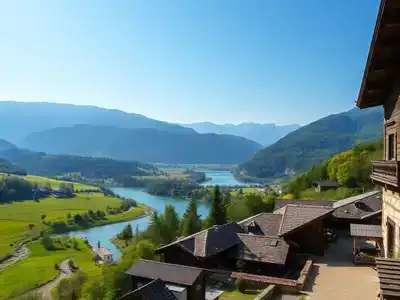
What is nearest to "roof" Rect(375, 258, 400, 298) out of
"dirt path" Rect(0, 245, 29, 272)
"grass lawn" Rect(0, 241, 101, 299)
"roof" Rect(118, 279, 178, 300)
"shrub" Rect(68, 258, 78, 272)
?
"roof" Rect(118, 279, 178, 300)

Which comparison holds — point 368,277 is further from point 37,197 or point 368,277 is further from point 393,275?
point 37,197

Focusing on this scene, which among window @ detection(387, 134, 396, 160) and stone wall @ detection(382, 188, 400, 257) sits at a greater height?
window @ detection(387, 134, 396, 160)

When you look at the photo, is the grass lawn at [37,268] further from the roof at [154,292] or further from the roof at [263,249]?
the roof at [154,292]

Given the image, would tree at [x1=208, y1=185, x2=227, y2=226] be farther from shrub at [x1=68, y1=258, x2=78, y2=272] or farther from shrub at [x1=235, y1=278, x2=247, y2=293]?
shrub at [x1=68, y1=258, x2=78, y2=272]

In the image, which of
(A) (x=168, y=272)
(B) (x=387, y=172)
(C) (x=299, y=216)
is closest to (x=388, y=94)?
(B) (x=387, y=172)

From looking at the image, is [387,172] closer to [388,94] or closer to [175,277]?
[388,94]

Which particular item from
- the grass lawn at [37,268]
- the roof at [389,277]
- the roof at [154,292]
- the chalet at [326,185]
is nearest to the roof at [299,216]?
the roof at [154,292]
